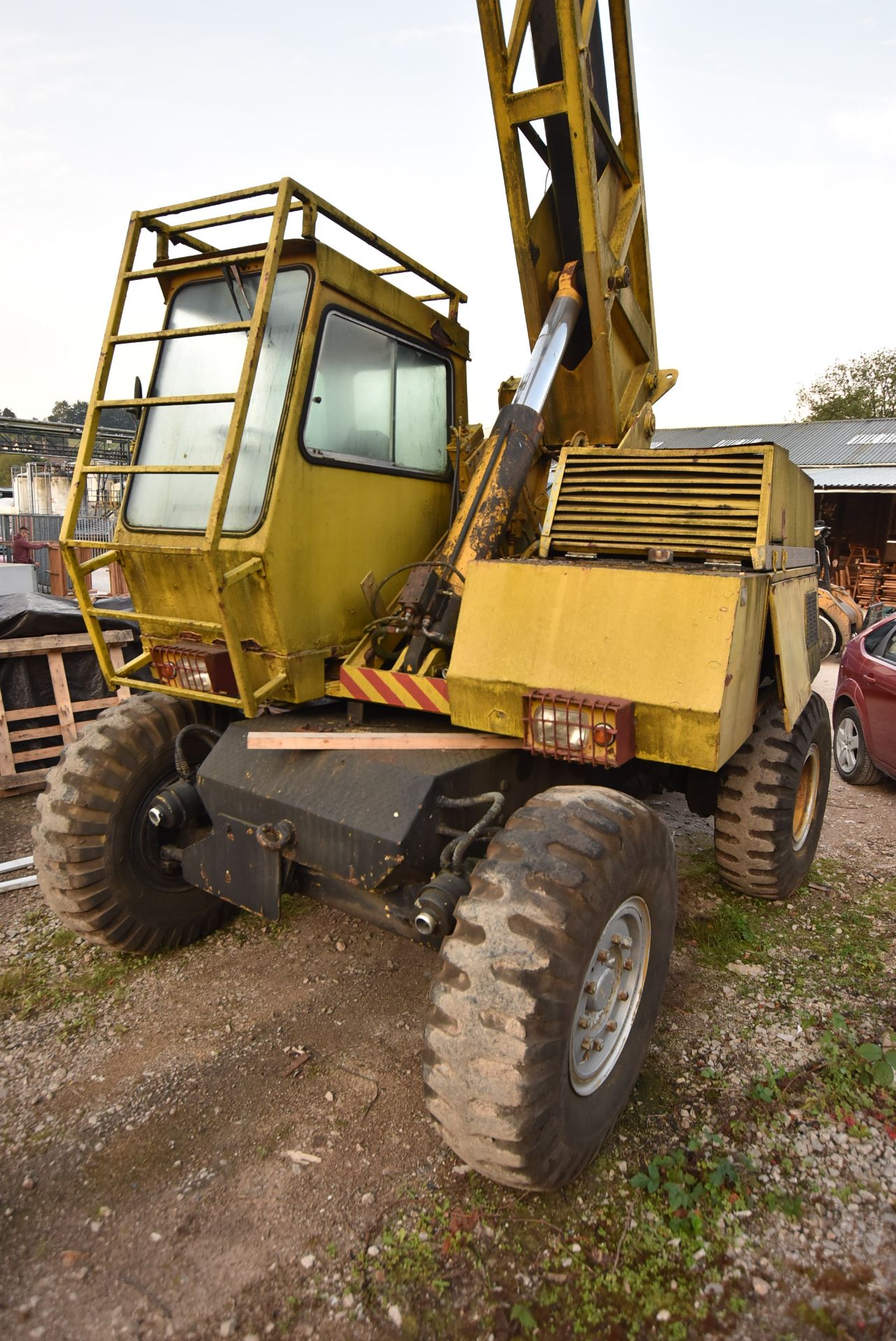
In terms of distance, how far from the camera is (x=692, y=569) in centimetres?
282

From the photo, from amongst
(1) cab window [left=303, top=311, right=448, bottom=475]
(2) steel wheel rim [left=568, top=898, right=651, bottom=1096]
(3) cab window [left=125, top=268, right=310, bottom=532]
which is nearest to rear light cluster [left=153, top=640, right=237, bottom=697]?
(3) cab window [left=125, top=268, right=310, bottom=532]

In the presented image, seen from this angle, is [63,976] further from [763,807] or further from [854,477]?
[854,477]

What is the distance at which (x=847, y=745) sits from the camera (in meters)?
6.99

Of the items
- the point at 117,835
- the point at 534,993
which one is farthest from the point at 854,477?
the point at 534,993

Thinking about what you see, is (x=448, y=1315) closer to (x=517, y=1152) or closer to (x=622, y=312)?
(x=517, y=1152)

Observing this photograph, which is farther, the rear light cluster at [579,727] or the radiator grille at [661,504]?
the radiator grille at [661,504]

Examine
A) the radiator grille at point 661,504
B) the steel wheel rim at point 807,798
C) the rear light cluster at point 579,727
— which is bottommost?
the steel wheel rim at point 807,798

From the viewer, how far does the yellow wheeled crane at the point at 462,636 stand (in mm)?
2387

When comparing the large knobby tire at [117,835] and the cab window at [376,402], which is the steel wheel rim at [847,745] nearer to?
the cab window at [376,402]

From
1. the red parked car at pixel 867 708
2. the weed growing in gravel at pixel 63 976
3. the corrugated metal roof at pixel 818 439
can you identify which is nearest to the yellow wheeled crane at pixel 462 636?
the weed growing in gravel at pixel 63 976

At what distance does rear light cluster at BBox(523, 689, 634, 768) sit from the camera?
2543 millimetres

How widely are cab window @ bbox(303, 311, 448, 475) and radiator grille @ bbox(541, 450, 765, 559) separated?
87 cm

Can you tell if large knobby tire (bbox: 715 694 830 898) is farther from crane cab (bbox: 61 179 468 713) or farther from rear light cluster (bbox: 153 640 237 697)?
rear light cluster (bbox: 153 640 237 697)

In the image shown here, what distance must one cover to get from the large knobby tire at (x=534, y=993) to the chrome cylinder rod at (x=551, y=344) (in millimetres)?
2061
